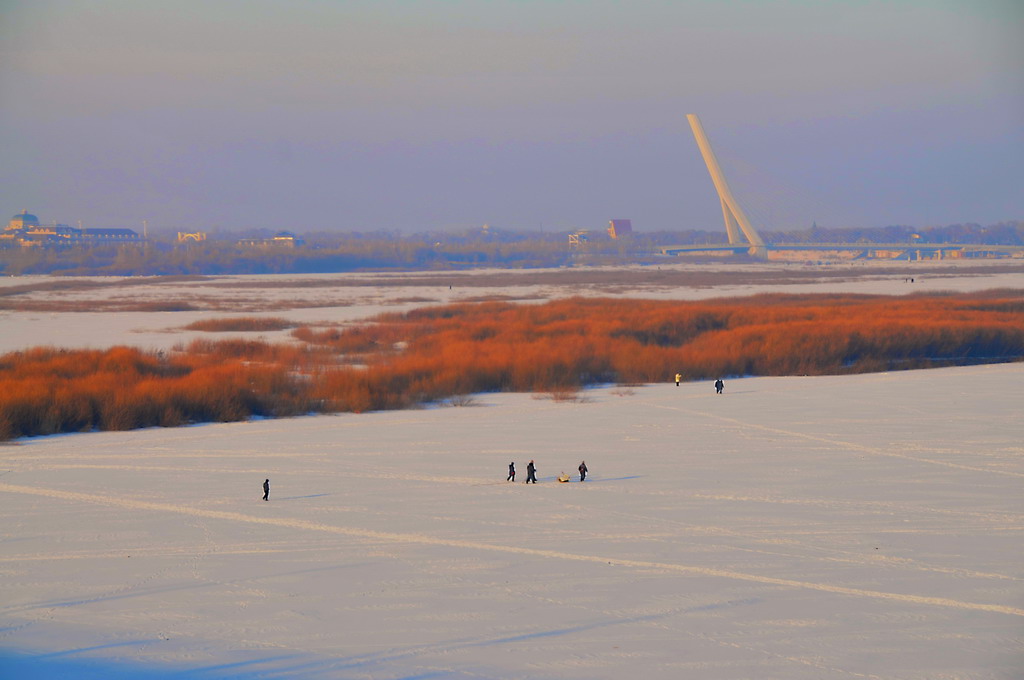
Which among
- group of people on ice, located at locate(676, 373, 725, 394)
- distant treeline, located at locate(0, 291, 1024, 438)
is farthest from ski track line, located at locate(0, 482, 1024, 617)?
group of people on ice, located at locate(676, 373, 725, 394)

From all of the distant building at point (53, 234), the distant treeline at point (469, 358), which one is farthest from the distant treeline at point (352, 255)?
the distant treeline at point (469, 358)

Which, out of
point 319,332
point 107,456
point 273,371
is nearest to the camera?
point 107,456

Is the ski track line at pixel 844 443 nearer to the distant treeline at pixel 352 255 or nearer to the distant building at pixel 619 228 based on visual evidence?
the distant treeline at pixel 352 255

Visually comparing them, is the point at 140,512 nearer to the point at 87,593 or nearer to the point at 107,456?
the point at 87,593

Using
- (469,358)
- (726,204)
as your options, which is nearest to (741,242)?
(726,204)

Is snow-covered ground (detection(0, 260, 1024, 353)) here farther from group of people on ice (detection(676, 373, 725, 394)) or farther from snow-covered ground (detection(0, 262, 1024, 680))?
snow-covered ground (detection(0, 262, 1024, 680))

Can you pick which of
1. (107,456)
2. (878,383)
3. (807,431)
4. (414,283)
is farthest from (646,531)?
(414,283)

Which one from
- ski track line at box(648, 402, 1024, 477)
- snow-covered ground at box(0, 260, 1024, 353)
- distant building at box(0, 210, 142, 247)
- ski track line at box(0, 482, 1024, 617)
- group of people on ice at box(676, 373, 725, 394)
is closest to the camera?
ski track line at box(0, 482, 1024, 617)
